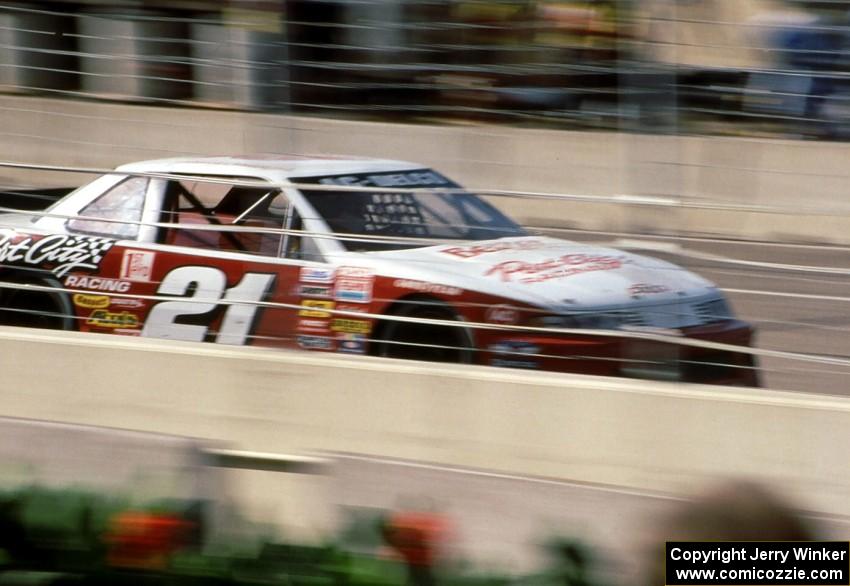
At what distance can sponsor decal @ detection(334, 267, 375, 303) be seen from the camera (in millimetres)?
4984

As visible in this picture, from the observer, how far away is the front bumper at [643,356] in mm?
4223

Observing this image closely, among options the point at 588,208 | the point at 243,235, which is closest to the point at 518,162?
the point at 588,208

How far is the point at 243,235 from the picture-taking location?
195 inches

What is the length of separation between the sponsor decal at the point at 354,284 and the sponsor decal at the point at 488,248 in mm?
332

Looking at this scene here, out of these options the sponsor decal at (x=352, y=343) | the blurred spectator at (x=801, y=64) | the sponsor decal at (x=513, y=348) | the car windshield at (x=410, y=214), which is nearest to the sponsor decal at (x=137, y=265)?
the car windshield at (x=410, y=214)

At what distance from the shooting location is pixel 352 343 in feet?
15.8

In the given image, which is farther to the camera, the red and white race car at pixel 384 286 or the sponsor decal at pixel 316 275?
the sponsor decal at pixel 316 275

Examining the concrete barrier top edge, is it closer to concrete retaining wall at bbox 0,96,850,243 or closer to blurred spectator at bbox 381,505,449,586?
concrete retaining wall at bbox 0,96,850,243

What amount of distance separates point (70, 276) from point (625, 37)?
2.87 m

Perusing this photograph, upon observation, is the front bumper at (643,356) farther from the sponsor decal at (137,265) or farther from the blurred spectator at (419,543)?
the sponsor decal at (137,265)

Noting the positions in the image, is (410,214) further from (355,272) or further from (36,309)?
(36,309)

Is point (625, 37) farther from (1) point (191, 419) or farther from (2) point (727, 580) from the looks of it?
(2) point (727, 580)

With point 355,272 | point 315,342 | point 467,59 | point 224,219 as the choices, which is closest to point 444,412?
point 315,342

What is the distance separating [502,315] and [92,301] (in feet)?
5.95
